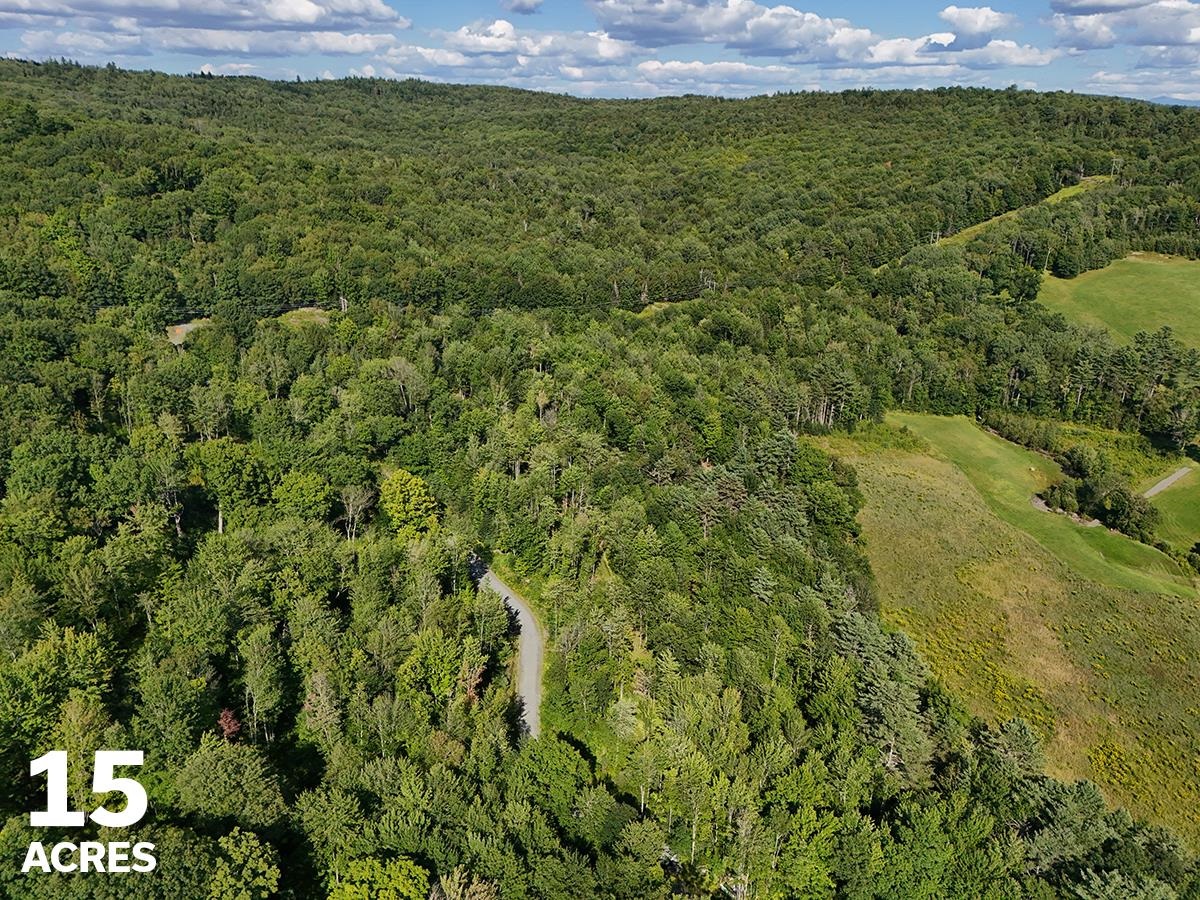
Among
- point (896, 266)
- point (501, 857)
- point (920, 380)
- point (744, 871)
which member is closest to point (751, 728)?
point (744, 871)

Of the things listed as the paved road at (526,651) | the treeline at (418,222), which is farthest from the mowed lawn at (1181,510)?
the paved road at (526,651)

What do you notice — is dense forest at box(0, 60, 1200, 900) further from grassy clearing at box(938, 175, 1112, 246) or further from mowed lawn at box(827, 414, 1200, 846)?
grassy clearing at box(938, 175, 1112, 246)

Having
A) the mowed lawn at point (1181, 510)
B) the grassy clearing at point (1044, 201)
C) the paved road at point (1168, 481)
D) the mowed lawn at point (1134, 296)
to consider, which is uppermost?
the grassy clearing at point (1044, 201)

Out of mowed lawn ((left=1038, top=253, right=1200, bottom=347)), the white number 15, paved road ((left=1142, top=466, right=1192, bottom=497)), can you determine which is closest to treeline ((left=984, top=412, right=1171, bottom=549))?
paved road ((left=1142, top=466, right=1192, bottom=497))

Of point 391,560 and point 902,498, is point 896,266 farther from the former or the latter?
point 391,560

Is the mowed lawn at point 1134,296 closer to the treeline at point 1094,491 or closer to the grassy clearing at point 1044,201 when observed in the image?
the grassy clearing at point 1044,201

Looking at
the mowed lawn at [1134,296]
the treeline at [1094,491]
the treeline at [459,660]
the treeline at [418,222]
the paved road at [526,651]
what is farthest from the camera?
the mowed lawn at [1134,296]

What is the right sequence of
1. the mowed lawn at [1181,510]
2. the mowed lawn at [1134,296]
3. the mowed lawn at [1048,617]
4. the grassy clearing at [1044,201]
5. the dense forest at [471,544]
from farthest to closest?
the grassy clearing at [1044,201] → the mowed lawn at [1134,296] → the mowed lawn at [1181,510] → the mowed lawn at [1048,617] → the dense forest at [471,544]
